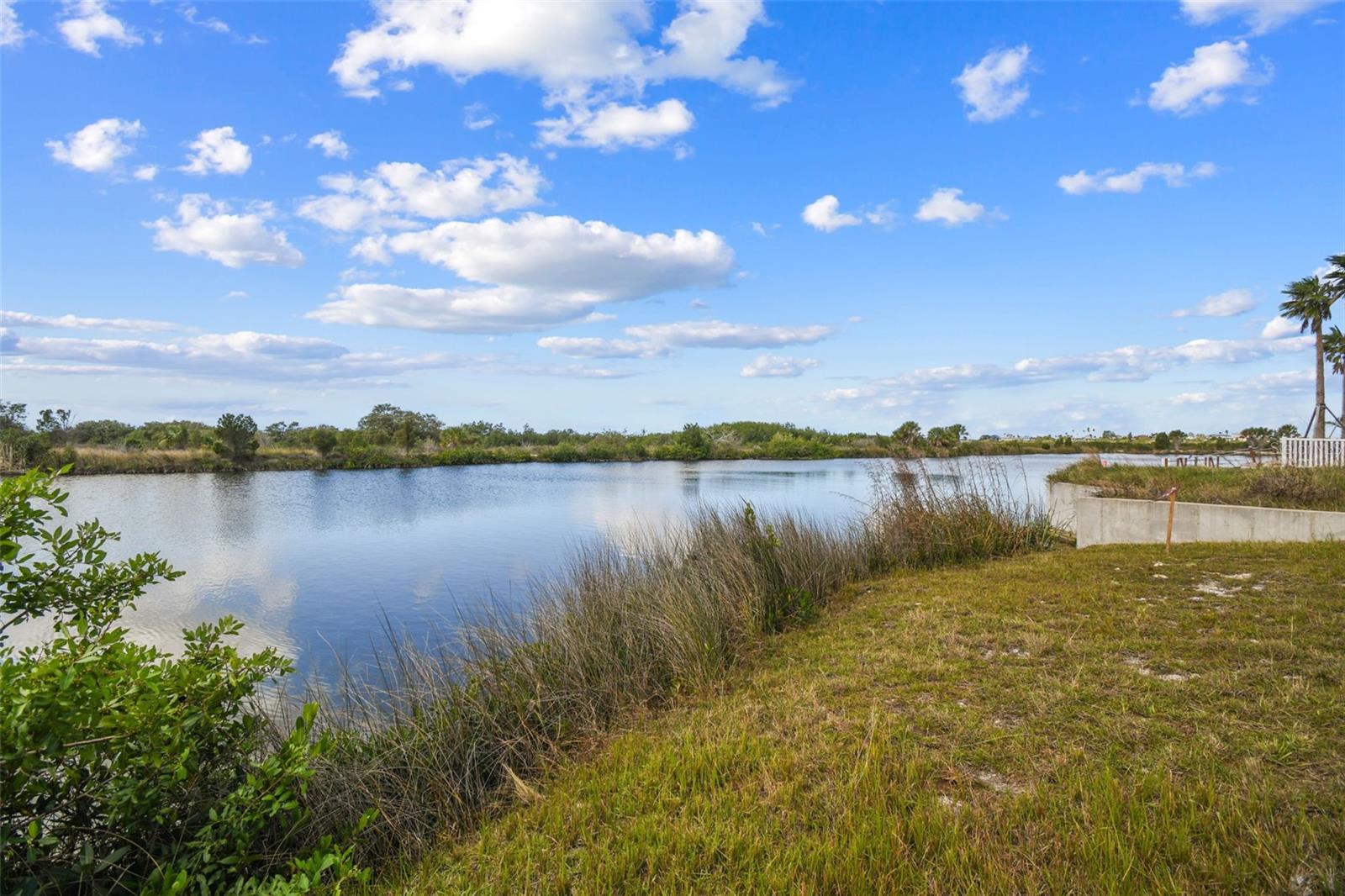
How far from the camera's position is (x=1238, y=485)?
12.7m

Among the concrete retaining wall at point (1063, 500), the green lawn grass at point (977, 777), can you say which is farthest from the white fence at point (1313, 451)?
the green lawn grass at point (977, 777)

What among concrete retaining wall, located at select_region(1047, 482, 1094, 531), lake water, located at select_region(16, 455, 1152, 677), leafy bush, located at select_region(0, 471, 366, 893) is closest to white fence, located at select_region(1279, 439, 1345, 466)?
concrete retaining wall, located at select_region(1047, 482, 1094, 531)

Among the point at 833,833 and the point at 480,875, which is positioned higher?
the point at 833,833

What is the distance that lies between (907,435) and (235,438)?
3555 centimetres

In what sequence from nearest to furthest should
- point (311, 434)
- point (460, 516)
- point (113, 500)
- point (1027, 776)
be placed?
1. point (1027, 776)
2. point (460, 516)
3. point (113, 500)
4. point (311, 434)

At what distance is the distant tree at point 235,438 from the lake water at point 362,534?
293 cm

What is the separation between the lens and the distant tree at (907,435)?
1161 centimetres

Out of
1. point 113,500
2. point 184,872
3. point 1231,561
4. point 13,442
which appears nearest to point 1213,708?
point 184,872

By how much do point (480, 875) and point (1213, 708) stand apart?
3990 mm

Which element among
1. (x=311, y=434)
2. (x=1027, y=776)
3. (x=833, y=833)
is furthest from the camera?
(x=311, y=434)

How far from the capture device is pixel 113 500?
68.2 feet

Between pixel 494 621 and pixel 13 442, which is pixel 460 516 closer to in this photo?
pixel 494 621

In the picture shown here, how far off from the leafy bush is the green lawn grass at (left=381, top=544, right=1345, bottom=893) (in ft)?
2.41

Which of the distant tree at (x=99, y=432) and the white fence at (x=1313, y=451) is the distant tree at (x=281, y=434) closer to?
the distant tree at (x=99, y=432)
